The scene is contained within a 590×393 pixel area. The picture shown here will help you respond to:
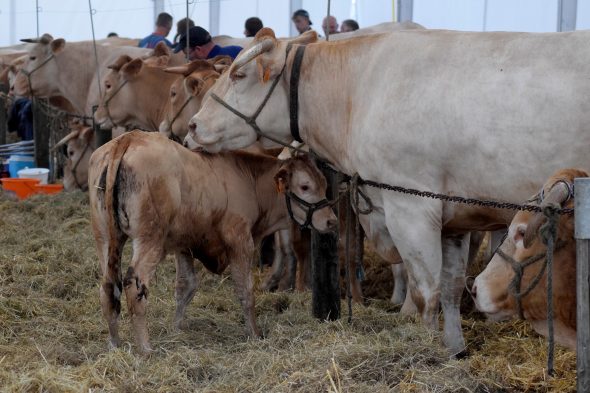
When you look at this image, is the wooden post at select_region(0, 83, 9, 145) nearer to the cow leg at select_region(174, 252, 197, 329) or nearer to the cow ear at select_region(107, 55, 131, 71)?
the cow ear at select_region(107, 55, 131, 71)

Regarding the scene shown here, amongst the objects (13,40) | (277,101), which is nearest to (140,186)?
(277,101)

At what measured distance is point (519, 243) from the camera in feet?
12.8

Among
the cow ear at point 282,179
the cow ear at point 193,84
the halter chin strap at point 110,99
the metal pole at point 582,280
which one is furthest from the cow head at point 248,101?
the halter chin strap at point 110,99

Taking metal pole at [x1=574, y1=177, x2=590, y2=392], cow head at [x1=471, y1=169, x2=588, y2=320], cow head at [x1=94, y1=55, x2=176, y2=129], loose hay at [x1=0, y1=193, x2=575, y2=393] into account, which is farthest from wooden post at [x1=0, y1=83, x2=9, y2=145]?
metal pole at [x1=574, y1=177, x2=590, y2=392]

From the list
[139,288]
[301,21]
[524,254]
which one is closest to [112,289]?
[139,288]

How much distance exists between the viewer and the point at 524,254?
388 centimetres

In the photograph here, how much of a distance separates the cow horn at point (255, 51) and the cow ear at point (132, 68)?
305 centimetres

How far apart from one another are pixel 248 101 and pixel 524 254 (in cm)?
207

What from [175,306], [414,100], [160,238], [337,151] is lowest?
[175,306]

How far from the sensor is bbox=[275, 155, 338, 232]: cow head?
18.9 ft

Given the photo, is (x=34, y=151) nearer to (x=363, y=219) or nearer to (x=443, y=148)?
(x=363, y=219)

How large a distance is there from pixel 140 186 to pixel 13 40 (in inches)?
629

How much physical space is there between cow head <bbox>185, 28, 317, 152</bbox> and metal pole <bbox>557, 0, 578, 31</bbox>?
18.0 ft

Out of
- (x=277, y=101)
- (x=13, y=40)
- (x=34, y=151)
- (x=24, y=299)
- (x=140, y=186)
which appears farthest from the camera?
(x=13, y=40)
